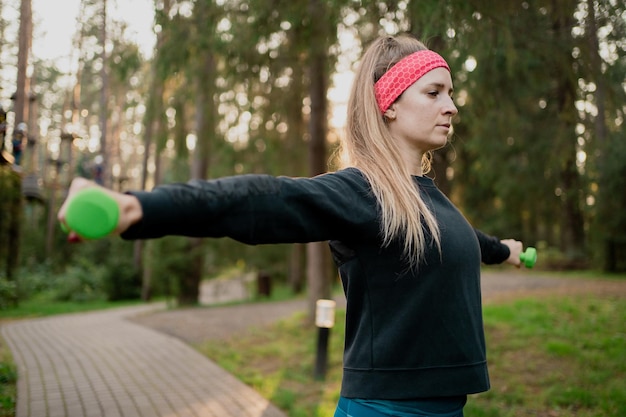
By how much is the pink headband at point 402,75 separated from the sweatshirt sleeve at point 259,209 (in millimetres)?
405

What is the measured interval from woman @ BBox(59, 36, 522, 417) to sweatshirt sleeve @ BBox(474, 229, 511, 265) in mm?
622

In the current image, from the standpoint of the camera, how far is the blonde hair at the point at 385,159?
169 cm

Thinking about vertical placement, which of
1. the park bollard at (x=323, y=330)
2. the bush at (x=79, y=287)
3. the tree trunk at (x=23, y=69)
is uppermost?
the tree trunk at (x=23, y=69)

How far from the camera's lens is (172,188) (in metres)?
1.32

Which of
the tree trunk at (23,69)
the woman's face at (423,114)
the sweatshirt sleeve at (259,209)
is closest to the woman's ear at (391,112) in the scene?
the woman's face at (423,114)

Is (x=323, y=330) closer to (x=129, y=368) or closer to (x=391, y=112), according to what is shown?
(x=129, y=368)

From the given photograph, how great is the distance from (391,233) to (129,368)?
688 cm

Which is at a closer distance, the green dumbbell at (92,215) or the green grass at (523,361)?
the green dumbbell at (92,215)

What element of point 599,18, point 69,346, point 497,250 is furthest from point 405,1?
point 69,346

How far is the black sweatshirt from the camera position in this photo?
1482mm

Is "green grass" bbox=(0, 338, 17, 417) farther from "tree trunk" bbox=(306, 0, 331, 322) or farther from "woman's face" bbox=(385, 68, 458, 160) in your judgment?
"woman's face" bbox=(385, 68, 458, 160)

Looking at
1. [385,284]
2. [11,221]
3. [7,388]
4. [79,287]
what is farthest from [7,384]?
[79,287]

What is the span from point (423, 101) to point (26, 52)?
53.1 feet

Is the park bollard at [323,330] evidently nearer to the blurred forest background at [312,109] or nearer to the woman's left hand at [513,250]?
the blurred forest background at [312,109]
